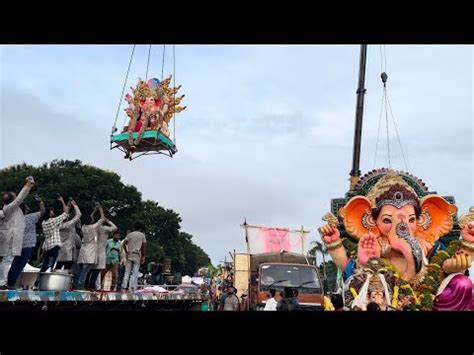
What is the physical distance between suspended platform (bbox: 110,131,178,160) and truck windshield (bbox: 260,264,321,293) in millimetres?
5181

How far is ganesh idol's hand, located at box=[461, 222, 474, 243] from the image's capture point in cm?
1496

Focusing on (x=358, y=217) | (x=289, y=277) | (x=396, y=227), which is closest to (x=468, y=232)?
(x=396, y=227)

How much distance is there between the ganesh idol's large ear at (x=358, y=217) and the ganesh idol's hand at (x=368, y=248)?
349 mm

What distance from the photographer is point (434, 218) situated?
53.5ft

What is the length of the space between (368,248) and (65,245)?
406 inches

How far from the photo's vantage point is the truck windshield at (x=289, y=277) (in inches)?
496

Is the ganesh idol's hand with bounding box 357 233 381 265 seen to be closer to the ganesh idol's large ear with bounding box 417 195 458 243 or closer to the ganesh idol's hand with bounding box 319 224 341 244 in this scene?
the ganesh idol's hand with bounding box 319 224 341 244

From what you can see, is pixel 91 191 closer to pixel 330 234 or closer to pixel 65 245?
pixel 330 234

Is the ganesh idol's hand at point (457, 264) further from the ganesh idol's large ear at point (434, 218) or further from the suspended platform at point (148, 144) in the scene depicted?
the suspended platform at point (148, 144)

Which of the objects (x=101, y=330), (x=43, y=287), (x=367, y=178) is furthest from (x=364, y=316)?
(x=367, y=178)

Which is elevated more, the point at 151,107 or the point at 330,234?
the point at 151,107

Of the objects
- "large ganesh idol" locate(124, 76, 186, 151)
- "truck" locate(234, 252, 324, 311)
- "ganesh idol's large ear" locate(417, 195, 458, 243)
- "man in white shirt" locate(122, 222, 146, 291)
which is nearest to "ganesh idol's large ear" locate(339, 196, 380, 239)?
"ganesh idol's large ear" locate(417, 195, 458, 243)
